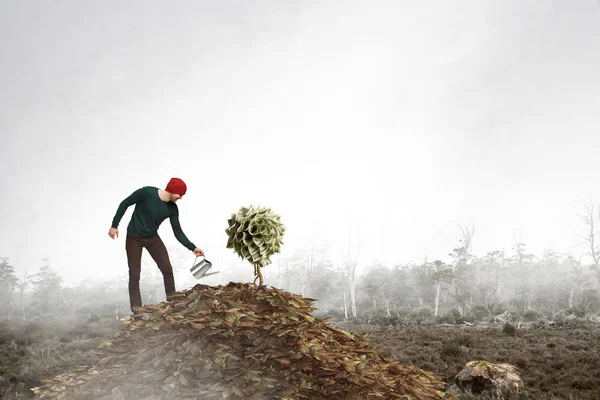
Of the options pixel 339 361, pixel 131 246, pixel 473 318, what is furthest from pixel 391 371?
pixel 473 318

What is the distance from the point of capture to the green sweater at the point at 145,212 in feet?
14.9

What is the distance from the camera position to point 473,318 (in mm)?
31391

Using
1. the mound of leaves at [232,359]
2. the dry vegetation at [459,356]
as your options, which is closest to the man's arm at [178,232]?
the mound of leaves at [232,359]

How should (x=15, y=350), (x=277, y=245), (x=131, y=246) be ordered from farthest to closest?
(x=15, y=350)
(x=131, y=246)
(x=277, y=245)

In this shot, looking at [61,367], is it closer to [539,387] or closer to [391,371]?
[391,371]

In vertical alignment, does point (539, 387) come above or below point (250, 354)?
below

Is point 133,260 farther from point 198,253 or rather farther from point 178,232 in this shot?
point 198,253

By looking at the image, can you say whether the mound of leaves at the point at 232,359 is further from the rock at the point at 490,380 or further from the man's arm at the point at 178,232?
the rock at the point at 490,380

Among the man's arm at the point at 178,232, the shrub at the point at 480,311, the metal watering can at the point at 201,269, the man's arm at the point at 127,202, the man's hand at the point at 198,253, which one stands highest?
the man's arm at the point at 127,202

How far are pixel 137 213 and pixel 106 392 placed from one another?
2.12 m

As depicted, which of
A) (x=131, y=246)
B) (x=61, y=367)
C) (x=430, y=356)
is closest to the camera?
(x=131, y=246)

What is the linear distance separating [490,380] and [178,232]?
865cm

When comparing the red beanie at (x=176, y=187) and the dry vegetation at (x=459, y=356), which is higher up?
the red beanie at (x=176, y=187)

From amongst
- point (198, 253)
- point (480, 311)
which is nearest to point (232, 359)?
point (198, 253)
